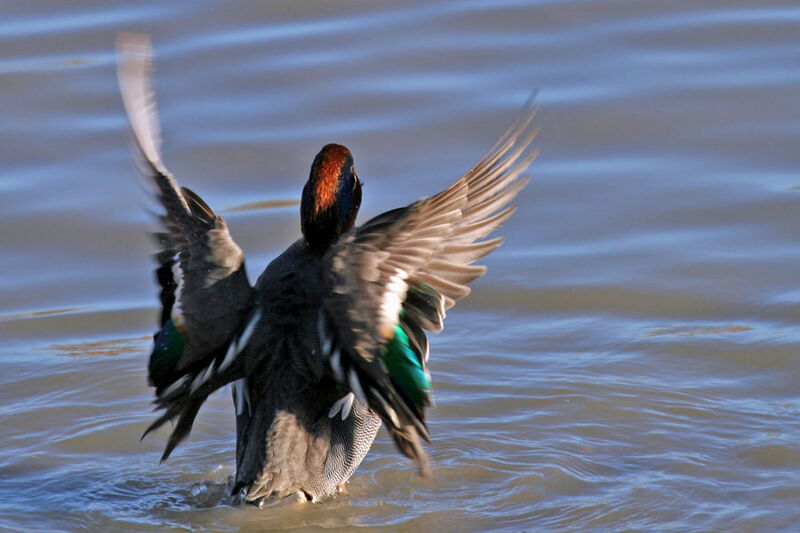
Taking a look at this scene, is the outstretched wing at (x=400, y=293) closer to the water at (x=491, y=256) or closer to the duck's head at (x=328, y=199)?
the duck's head at (x=328, y=199)

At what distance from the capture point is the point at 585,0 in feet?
37.5

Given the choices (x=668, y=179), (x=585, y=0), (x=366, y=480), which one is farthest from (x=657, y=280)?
(x=585, y=0)

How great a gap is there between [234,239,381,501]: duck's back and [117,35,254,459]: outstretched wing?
16 centimetres

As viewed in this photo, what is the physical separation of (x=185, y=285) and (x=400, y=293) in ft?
2.77

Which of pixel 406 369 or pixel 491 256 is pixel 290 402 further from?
pixel 491 256

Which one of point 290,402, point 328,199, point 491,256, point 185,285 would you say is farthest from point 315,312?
point 491,256

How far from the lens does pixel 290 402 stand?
5.50m

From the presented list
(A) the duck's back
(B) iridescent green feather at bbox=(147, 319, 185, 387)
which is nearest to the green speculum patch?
(A) the duck's back

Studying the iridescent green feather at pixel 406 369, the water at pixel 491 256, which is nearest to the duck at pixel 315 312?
the iridescent green feather at pixel 406 369

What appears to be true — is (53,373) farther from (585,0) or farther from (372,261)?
(585,0)

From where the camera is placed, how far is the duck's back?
17.7 feet

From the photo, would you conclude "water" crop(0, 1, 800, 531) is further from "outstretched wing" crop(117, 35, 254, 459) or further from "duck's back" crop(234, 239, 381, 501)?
"outstretched wing" crop(117, 35, 254, 459)

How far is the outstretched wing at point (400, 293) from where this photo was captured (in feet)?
15.8

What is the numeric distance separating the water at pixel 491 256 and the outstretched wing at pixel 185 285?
0.65 m
